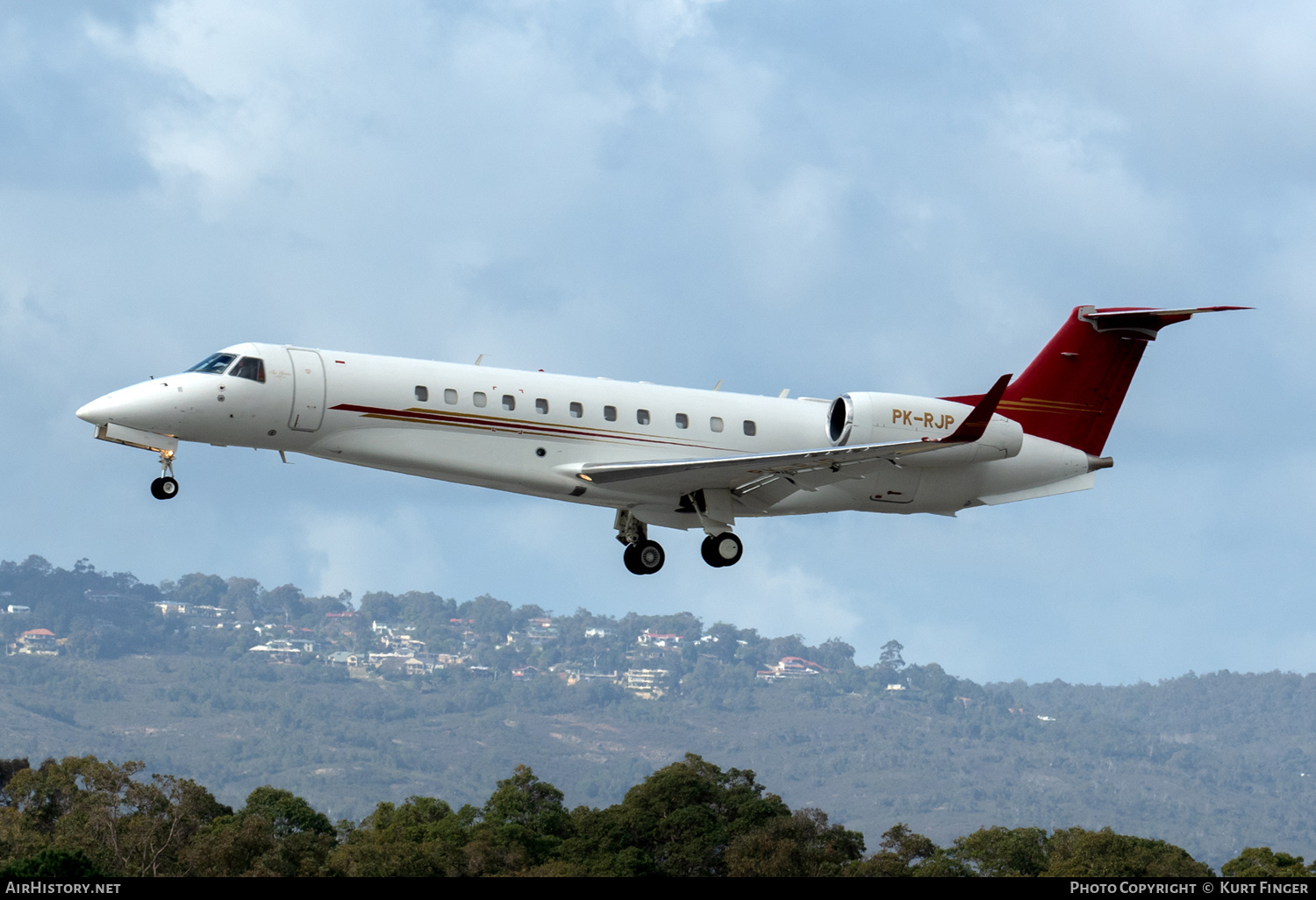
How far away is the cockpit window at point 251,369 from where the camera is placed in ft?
93.5

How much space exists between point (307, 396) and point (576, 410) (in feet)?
16.5

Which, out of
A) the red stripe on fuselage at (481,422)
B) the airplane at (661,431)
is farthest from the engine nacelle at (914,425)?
the red stripe on fuselage at (481,422)

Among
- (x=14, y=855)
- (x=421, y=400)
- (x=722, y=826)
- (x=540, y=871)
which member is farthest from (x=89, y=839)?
(x=421, y=400)

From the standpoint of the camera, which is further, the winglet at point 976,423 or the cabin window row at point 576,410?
the cabin window row at point 576,410

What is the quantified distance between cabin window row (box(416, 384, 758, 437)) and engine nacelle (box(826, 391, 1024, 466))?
1.86 metres

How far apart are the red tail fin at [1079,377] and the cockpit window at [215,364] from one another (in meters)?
16.4

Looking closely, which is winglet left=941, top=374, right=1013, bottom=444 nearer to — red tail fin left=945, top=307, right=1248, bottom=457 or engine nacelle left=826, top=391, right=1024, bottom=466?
engine nacelle left=826, top=391, right=1024, bottom=466

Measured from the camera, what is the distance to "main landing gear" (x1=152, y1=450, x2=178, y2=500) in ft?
92.1

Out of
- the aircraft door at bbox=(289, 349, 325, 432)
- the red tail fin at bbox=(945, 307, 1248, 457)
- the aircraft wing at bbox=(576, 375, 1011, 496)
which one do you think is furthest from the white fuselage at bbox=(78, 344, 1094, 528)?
the red tail fin at bbox=(945, 307, 1248, 457)

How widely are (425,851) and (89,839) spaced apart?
16.3m

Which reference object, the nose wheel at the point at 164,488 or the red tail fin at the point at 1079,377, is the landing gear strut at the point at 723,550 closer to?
the red tail fin at the point at 1079,377

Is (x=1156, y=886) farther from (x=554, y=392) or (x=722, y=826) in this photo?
(x=722, y=826)

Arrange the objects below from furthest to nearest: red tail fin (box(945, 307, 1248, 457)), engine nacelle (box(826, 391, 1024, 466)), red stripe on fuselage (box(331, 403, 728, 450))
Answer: red tail fin (box(945, 307, 1248, 457)) < engine nacelle (box(826, 391, 1024, 466)) < red stripe on fuselage (box(331, 403, 728, 450))

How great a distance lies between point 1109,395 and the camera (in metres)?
35.1
